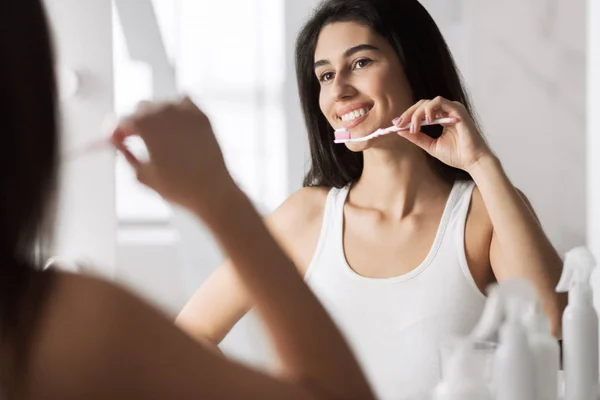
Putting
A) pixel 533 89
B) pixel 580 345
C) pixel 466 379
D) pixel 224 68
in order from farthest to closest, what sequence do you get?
pixel 224 68, pixel 533 89, pixel 580 345, pixel 466 379

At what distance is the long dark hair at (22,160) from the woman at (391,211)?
0.57 metres

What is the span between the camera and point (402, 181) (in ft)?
3.20

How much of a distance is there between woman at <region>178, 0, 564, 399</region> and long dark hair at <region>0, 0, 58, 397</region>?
57 cm

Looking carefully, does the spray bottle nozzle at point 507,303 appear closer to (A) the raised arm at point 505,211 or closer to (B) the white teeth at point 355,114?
(A) the raised arm at point 505,211

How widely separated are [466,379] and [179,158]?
32 centimetres

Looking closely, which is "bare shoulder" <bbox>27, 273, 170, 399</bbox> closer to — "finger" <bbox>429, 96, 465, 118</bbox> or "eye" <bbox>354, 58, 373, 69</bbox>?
"finger" <bbox>429, 96, 465, 118</bbox>

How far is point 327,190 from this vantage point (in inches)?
40.2

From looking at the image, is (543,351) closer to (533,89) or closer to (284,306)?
(284,306)

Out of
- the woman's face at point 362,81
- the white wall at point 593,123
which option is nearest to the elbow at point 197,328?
the woman's face at point 362,81

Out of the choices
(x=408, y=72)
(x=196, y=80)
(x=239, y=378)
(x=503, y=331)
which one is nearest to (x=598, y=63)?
(x=408, y=72)

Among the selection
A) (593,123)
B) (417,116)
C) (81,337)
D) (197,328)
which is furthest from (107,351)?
(593,123)

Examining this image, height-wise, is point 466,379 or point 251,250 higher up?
point 251,250

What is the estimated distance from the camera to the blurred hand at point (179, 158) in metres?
0.33

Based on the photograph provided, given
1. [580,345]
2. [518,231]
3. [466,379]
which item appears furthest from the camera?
[518,231]
